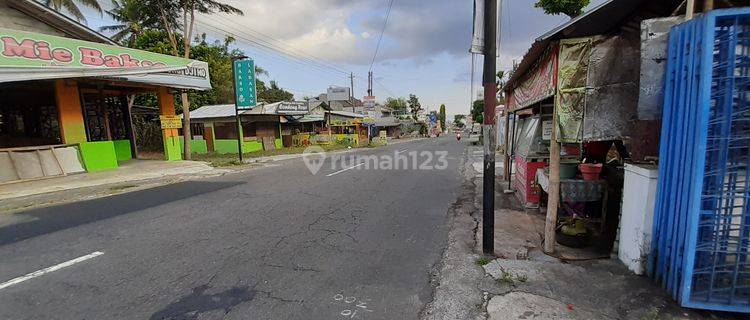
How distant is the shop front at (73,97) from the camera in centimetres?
1002

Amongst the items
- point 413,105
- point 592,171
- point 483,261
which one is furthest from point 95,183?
point 413,105

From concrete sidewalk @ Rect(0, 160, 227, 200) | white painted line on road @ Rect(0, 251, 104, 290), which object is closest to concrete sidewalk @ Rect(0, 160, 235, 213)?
concrete sidewalk @ Rect(0, 160, 227, 200)

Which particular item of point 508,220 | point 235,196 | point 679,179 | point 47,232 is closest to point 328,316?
point 679,179

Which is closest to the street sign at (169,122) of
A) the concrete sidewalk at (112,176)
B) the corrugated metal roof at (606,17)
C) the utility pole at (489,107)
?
the concrete sidewalk at (112,176)

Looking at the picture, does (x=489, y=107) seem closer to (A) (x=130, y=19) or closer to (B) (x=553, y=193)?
(B) (x=553, y=193)

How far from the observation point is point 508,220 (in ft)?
20.6

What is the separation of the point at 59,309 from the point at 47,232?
351cm

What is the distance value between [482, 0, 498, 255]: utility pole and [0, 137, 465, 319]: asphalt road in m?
0.79

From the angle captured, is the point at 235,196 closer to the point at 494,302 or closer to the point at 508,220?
the point at 508,220

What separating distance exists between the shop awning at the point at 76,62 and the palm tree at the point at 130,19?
6.78 metres

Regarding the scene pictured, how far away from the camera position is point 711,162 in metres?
2.98

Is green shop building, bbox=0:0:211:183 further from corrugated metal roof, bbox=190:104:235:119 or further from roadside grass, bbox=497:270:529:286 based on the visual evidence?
roadside grass, bbox=497:270:529:286

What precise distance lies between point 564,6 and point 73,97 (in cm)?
1783

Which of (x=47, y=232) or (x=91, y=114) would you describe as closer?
(x=47, y=232)
